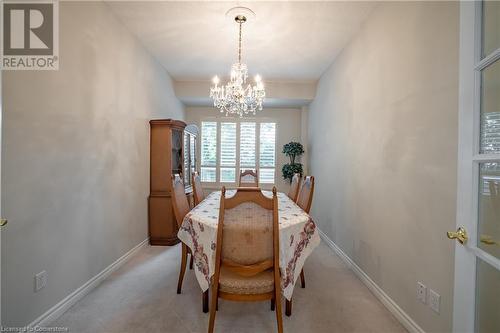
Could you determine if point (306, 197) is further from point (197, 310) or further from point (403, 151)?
point (197, 310)

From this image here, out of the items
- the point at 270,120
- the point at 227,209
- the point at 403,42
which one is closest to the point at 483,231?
the point at 227,209

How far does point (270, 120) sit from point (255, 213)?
14.4 feet

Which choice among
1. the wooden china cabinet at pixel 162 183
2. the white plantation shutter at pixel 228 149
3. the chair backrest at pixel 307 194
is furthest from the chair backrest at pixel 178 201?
the white plantation shutter at pixel 228 149

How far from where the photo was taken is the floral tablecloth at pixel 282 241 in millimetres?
1701

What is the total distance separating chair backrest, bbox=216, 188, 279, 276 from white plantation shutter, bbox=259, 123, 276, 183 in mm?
4183

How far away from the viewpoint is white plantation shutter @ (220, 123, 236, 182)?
5.77m

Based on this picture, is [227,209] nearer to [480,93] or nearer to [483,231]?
[483,231]

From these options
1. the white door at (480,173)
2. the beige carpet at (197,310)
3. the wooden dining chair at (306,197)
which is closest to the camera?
the white door at (480,173)

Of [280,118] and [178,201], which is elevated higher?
[280,118]

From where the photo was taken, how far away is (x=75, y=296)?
206 centimetres

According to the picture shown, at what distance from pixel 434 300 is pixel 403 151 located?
106 cm

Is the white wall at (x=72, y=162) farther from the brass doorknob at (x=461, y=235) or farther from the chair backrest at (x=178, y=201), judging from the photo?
the brass doorknob at (x=461, y=235)

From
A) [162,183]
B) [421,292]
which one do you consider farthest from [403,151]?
[162,183]

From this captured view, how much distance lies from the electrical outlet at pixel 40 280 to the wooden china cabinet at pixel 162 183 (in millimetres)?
1802
